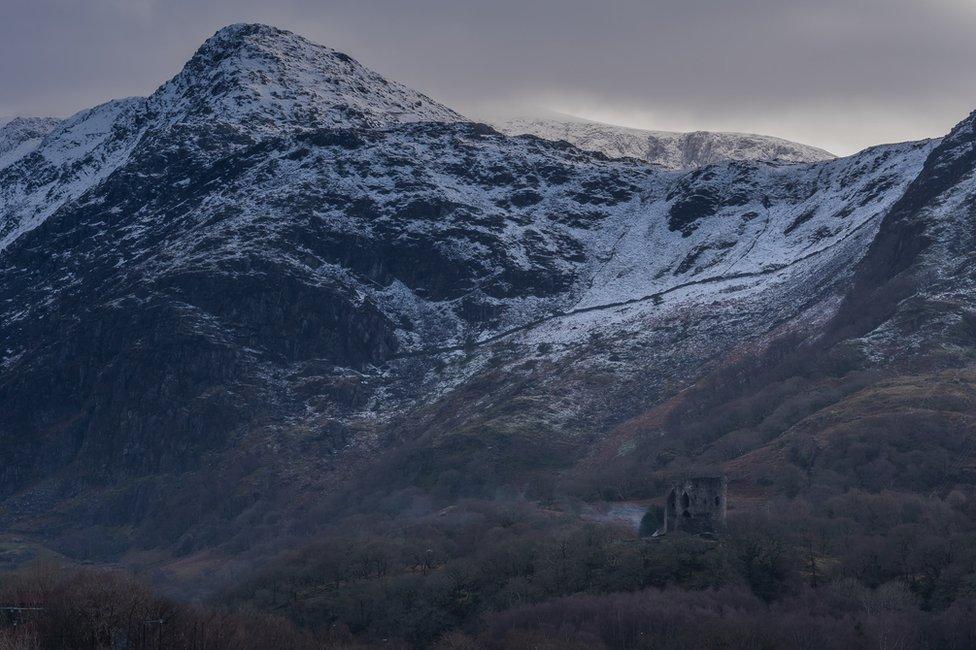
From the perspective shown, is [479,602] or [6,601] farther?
[479,602]

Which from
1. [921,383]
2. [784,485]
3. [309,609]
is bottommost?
[309,609]

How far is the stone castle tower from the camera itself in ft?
432

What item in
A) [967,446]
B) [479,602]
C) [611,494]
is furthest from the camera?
[611,494]

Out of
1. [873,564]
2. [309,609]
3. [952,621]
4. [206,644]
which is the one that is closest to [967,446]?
[873,564]

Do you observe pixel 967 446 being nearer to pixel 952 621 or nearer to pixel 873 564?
pixel 873 564

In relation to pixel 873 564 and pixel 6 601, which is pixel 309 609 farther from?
pixel 873 564

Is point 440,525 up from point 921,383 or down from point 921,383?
down

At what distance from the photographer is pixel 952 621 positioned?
10119 centimetres

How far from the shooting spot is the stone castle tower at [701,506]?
132 metres

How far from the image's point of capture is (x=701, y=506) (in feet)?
433

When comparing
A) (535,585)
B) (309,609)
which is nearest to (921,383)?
(535,585)

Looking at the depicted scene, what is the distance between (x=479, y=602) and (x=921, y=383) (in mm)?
82018

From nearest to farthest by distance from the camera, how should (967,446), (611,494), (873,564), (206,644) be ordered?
1. (206,644)
2. (873,564)
3. (967,446)
4. (611,494)

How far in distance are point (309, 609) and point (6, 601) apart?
40210 mm
